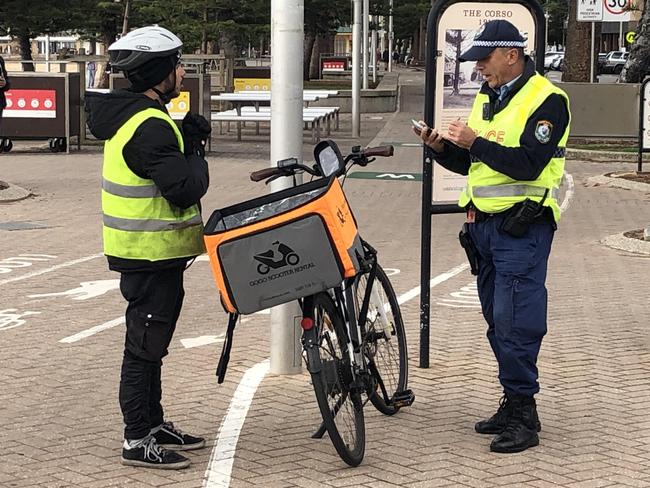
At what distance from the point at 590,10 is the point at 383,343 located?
23.6m

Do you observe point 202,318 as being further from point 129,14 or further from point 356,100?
point 129,14

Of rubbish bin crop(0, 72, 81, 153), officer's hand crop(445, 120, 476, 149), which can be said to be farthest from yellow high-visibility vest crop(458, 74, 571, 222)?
rubbish bin crop(0, 72, 81, 153)

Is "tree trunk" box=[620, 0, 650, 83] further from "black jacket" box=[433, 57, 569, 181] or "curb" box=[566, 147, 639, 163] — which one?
"black jacket" box=[433, 57, 569, 181]

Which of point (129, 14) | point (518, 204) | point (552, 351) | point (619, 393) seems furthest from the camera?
point (129, 14)

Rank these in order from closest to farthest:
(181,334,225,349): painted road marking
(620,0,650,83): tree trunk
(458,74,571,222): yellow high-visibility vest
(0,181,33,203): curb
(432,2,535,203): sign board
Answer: (458,74,571,222): yellow high-visibility vest → (432,2,535,203): sign board → (181,334,225,349): painted road marking → (0,181,33,203): curb → (620,0,650,83): tree trunk

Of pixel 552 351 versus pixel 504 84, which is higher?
pixel 504 84

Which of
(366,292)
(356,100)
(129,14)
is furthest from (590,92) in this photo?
(366,292)

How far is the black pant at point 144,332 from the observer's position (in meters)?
5.30

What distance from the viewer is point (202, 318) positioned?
29.2 feet

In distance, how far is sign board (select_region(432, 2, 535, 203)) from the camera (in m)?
7.09

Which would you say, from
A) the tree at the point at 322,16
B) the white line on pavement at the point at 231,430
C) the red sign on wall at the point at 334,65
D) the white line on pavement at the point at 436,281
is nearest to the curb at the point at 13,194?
the white line on pavement at the point at 436,281

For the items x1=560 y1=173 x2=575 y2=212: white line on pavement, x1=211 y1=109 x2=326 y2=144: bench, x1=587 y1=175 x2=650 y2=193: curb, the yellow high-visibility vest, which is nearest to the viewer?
the yellow high-visibility vest

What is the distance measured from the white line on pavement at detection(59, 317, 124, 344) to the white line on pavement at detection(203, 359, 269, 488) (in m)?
1.45

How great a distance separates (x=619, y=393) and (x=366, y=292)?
64.6 inches
